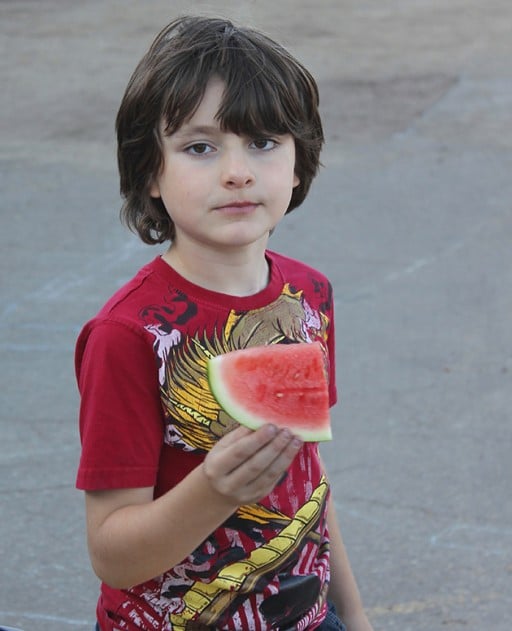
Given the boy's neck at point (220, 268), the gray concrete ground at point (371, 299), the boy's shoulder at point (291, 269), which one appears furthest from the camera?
the gray concrete ground at point (371, 299)

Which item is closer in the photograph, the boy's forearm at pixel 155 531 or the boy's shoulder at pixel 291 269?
the boy's forearm at pixel 155 531

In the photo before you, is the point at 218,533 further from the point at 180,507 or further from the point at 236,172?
the point at 236,172

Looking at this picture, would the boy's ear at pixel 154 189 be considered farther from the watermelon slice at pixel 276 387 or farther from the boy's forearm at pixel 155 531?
the boy's forearm at pixel 155 531

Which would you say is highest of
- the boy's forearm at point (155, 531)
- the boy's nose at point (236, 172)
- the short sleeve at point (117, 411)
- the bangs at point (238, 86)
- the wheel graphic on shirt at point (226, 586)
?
the bangs at point (238, 86)

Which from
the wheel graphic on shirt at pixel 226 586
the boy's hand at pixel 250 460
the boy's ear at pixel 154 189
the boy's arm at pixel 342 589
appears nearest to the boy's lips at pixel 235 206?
the boy's ear at pixel 154 189

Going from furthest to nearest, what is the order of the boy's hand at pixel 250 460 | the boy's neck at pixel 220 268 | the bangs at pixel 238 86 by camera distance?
the boy's neck at pixel 220 268 < the bangs at pixel 238 86 < the boy's hand at pixel 250 460

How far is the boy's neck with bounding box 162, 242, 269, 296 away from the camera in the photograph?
2.33 meters

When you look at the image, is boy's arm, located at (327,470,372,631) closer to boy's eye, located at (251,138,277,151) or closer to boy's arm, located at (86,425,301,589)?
boy's arm, located at (86,425,301,589)

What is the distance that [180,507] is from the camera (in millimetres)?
2018

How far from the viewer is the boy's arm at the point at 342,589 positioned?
2.62 meters

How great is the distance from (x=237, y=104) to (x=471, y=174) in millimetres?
6712

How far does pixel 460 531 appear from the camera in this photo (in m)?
4.53

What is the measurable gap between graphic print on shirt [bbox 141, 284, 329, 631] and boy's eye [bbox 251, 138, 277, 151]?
326mm

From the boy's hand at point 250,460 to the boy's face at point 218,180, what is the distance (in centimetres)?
51
